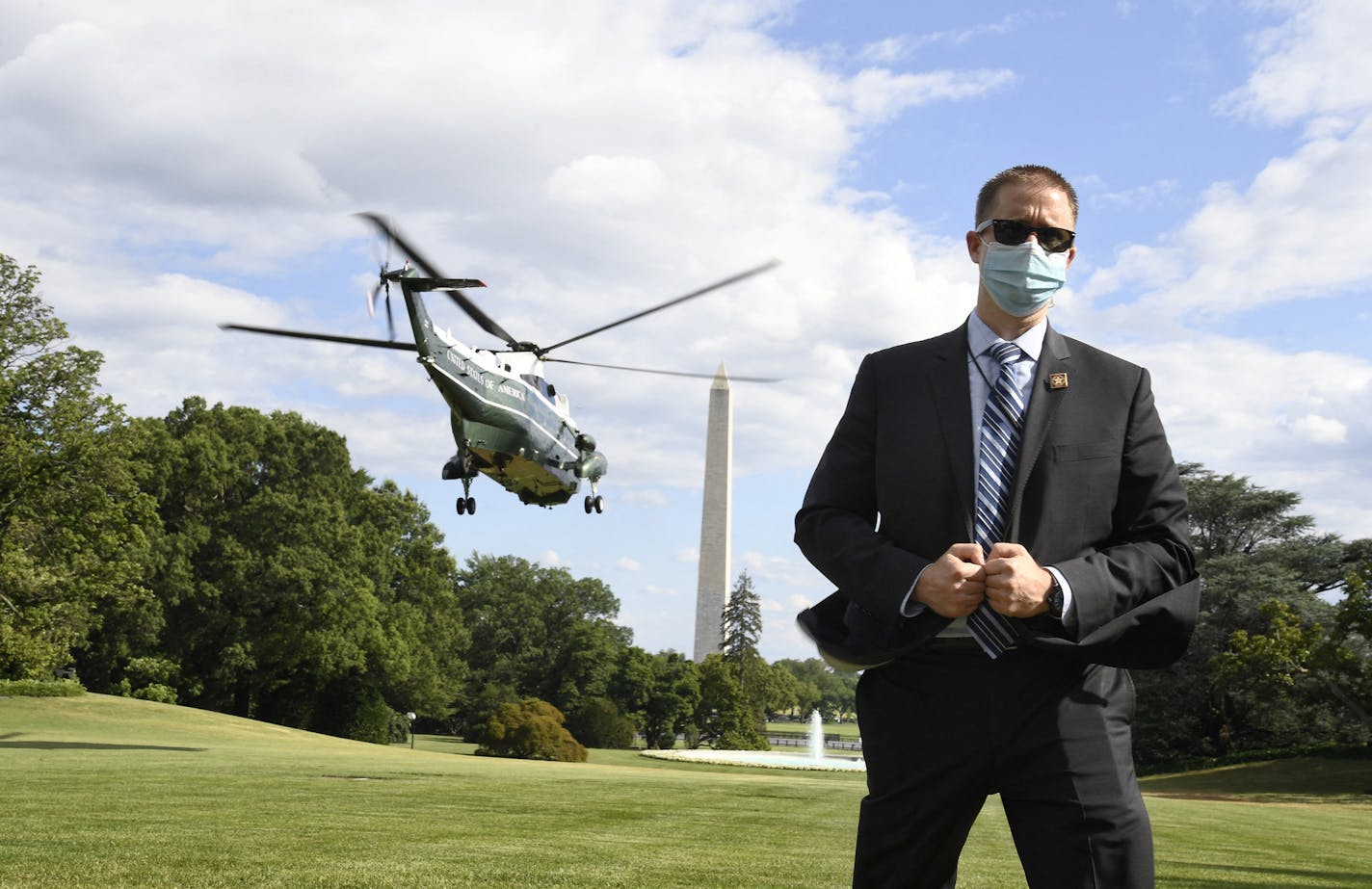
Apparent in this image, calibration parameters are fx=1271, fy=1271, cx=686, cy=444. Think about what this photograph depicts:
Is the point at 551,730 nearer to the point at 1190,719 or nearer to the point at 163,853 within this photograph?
the point at 1190,719

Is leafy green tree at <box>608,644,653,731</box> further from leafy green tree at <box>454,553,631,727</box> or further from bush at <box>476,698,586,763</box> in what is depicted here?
bush at <box>476,698,586,763</box>

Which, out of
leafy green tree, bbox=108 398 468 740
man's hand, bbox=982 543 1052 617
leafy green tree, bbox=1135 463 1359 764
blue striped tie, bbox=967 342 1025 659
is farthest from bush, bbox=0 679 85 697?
man's hand, bbox=982 543 1052 617

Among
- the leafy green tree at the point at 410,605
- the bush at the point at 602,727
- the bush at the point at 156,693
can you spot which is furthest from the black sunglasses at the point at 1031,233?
the bush at the point at 602,727

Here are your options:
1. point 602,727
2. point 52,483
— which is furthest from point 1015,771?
point 602,727

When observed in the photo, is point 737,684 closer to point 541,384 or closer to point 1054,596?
point 541,384

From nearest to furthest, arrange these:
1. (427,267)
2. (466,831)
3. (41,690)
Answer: (466,831)
(427,267)
(41,690)

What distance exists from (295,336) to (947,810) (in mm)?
24149

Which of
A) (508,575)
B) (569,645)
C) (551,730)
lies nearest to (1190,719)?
(551,730)

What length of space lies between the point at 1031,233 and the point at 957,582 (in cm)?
101

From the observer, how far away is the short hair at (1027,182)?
337cm

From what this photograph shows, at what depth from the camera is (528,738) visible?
154ft

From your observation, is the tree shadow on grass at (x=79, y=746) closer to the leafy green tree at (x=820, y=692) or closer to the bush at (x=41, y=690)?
the bush at (x=41, y=690)

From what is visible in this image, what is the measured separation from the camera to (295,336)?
25.5 metres

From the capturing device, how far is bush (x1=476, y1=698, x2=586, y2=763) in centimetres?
4688
